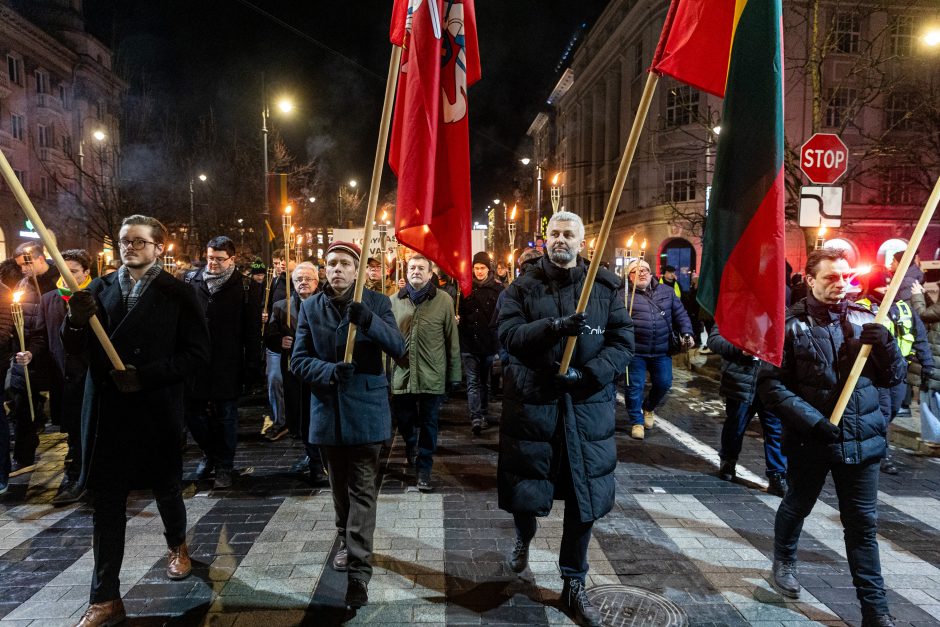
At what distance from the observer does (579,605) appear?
3695mm

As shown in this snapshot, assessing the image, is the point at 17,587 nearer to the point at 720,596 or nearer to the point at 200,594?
the point at 200,594

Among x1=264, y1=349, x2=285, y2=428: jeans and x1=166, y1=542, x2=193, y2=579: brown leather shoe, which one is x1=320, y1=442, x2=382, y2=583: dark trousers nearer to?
x1=166, y1=542, x2=193, y2=579: brown leather shoe

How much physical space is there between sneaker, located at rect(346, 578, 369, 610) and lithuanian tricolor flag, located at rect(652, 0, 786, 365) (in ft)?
8.75

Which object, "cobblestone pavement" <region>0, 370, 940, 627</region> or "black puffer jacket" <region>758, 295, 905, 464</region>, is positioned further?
"cobblestone pavement" <region>0, 370, 940, 627</region>

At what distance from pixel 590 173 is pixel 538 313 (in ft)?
169

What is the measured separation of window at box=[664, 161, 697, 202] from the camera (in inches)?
1391

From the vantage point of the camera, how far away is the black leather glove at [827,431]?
3.59 metres

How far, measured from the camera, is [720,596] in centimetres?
400

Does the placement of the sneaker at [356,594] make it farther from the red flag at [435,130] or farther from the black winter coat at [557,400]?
the red flag at [435,130]

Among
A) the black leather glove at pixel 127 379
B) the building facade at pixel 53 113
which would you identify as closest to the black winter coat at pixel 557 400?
the black leather glove at pixel 127 379

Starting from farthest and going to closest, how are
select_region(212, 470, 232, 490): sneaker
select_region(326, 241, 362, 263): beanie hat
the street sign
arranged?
the street sign
select_region(212, 470, 232, 490): sneaker
select_region(326, 241, 362, 263): beanie hat

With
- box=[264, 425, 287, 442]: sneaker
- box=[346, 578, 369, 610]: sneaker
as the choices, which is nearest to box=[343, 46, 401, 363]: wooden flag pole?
box=[346, 578, 369, 610]: sneaker

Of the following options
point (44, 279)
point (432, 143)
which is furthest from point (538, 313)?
point (44, 279)

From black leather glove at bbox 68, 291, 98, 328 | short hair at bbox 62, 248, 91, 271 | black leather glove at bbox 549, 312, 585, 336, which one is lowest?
black leather glove at bbox 549, 312, 585, 336
